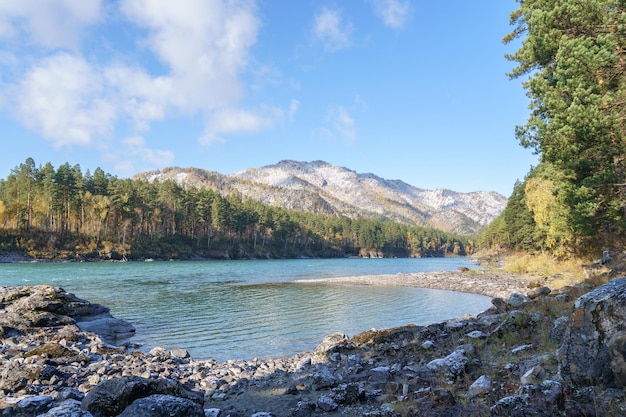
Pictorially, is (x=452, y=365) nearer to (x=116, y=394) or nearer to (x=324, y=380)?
(x=324, y=380)

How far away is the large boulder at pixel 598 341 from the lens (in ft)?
16.8

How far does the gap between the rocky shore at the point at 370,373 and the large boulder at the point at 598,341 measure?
14 millimetres

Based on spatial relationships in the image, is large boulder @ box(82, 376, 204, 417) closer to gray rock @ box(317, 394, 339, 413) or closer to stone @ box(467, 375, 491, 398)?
gray rock @ box(317, 394, 339, 413)

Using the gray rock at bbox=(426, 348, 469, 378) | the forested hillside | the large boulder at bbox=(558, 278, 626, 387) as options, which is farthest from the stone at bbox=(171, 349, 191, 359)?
the forested hillside

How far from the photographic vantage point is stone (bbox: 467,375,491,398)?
649 centimetres

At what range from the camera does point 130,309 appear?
26.6m

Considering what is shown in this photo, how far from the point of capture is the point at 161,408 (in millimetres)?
5695

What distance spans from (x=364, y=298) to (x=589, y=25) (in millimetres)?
23854

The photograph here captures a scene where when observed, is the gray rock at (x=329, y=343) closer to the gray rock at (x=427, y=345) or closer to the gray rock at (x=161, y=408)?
the gray rock at (x=427, y=345)

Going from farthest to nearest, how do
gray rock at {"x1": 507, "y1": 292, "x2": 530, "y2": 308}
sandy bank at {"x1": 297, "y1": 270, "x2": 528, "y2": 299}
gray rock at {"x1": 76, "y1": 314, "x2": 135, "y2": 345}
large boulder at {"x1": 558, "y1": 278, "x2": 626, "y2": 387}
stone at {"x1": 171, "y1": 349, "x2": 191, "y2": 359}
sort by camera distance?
sandy bank at {"x1": 297, "y1": 270, "x2": 528, "y2": 299}, gray rock at {"x1": 76, "y1": 314, "x2": 135, "y2": 345}, gray rock at {"x1": 507, "y1": 292, "x2": 530, "y2": 308}, stone at {"x1": 171, "y1": 349, "x2": 191, "y2": 359}, large boulder at {"x1": 558, "y1": 278, "x2": 626, "y2": 387}

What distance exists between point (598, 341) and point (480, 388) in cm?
211

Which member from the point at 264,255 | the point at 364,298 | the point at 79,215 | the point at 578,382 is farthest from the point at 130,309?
the point at 264,255

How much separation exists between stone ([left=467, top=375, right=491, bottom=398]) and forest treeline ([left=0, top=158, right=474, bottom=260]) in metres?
96.2

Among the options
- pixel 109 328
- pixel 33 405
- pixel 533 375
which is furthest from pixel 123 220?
pixel 533 375
